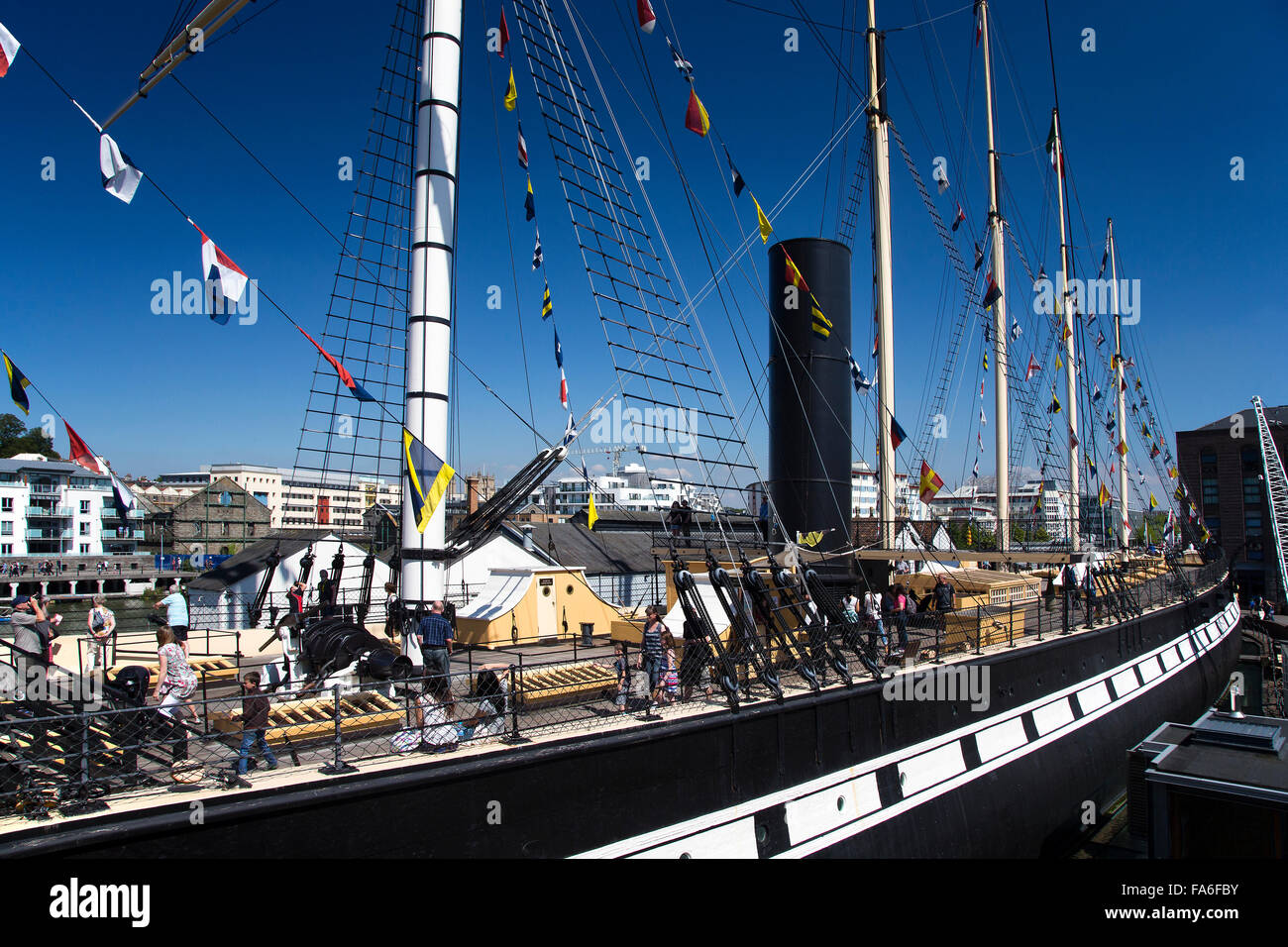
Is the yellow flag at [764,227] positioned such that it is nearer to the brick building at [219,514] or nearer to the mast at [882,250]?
the mast at [882,250]

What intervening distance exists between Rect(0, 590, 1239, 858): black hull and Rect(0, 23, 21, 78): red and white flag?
695 cm

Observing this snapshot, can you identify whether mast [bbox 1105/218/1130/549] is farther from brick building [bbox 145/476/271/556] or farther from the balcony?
the balcony

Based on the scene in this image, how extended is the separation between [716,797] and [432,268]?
706cm

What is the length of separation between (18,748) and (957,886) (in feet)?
25.3

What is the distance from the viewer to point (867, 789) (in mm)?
8250

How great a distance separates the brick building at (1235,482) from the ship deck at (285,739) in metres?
54.1

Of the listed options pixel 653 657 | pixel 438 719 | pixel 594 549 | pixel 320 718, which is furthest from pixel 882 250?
Result: pixel 320 718

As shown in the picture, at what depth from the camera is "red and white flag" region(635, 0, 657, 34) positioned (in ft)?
29.0

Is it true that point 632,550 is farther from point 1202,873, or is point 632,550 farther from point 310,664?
point 1202,873

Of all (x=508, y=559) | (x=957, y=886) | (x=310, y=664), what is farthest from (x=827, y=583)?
(x=508, y=559)

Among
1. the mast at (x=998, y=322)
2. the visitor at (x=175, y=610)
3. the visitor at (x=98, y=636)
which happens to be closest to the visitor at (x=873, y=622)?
the visitor at (x=175, y=610)

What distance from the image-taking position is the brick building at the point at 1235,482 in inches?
1933

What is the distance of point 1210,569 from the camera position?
2669cm

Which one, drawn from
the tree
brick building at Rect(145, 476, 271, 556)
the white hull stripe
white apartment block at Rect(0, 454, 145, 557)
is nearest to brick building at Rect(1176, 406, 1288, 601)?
the white hull stripe
